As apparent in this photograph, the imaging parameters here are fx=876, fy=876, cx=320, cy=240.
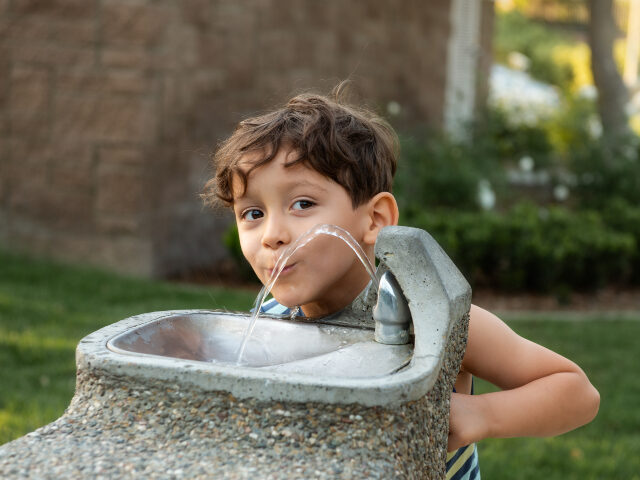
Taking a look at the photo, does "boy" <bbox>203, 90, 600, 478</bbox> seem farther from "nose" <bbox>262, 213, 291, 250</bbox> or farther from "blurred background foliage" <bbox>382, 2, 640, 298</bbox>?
"blurred background foliage" <bbox>382, 2, 640, 298</bbox>

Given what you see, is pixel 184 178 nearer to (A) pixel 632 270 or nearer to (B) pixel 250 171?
(A) pixel 632 270

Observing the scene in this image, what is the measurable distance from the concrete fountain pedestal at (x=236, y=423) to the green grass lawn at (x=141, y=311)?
202 centimetres

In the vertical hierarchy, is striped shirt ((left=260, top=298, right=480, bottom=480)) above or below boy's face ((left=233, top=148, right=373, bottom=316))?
below

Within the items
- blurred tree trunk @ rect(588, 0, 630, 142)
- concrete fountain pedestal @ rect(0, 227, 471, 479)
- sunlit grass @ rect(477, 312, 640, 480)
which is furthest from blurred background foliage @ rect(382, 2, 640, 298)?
concrete fountain pedestal @ rect(0, 227, 471, 479)

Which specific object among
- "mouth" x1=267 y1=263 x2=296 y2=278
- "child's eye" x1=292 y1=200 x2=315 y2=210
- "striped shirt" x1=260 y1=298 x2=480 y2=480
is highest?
"child's eye" x1=292 y1=200 x2=315 y2=210

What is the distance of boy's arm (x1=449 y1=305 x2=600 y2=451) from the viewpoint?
1.44 m

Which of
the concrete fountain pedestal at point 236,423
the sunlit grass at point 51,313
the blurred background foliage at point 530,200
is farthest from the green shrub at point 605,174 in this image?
the concrete fountain pedestal at point 236,423

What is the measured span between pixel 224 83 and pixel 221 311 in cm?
508

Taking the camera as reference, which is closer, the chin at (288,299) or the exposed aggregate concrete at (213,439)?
the exposed aggregate concrete at (213,439)

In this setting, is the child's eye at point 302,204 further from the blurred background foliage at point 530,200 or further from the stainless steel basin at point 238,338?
the blurred background foliage at point 530,200

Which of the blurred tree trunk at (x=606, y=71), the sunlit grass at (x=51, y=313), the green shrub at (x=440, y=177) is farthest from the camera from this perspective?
the blurred tree trunk at (x=606, y=71)

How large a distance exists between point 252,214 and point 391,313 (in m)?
0.43

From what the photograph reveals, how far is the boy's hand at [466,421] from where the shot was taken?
1.40m

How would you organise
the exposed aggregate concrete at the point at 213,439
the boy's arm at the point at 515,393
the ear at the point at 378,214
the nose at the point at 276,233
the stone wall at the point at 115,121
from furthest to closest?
the stone wall at the point at 115,121, the ear at the point at 378,214, the nose at the point at 276,233, the boy's arm at the point at 515,393, the exposed aggregate concrete at the point at 213,439
